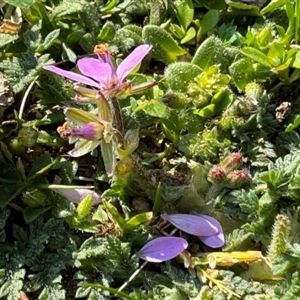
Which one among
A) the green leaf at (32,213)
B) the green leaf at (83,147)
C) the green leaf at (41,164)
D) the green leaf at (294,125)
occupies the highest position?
the green leaf at (83,147)

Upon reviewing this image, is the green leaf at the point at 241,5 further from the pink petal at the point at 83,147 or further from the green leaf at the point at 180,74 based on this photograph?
the pink petal at the point at 83,147

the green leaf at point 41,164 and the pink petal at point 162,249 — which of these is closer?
the pink petal at point 162,249

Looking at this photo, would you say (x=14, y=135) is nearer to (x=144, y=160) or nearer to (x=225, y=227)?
(x=144, y=160)

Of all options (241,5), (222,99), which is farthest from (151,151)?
(241,5)

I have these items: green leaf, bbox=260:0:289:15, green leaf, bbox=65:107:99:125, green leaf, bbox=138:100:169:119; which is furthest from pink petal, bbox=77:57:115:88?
green leaf, bbox=260:0:289:15

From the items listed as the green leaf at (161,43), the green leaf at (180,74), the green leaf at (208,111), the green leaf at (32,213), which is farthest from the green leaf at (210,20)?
the green leaf at (32,213)

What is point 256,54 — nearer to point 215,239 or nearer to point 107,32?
point 107,32

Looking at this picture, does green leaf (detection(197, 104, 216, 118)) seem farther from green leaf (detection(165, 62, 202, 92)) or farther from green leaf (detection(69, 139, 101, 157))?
green leaf (detection(69, 139, 101, 157))
